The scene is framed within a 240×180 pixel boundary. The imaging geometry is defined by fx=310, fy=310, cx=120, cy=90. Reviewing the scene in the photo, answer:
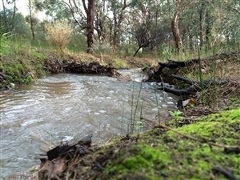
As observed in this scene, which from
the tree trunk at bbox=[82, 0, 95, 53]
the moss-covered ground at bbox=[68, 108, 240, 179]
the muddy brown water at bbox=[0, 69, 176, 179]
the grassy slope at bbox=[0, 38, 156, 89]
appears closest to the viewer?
the moss-covered ground at bbox=[68, 108, 240, 179]

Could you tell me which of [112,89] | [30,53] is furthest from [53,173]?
[30,53]

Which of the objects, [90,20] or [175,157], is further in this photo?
[90,20]

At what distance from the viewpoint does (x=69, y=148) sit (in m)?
1.55

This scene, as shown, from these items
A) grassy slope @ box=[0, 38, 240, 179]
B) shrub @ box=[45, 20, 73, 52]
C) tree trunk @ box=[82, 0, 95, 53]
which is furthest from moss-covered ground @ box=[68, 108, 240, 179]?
tree trunk @ box=[82, 0, 95, 53]

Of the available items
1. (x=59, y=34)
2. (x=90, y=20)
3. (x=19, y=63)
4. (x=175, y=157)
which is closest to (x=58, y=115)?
(x=175, y=157)

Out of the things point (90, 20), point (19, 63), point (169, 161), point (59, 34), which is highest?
point (90, 20)

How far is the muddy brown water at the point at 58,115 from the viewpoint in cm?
229

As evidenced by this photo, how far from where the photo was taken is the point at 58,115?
3.38m

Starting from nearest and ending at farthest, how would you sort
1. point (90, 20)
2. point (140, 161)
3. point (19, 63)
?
1. point (140, 161)
2. point (19, 63)
3. point (90, 20)

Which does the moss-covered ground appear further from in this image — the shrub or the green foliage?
the shrub

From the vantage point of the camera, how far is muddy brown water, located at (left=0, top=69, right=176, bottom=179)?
7.51 feet

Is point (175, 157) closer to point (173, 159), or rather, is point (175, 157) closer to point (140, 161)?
point (173, 159)

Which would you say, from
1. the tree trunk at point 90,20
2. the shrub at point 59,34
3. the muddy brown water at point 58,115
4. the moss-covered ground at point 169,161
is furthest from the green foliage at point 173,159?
the tree trunk at point 90,20

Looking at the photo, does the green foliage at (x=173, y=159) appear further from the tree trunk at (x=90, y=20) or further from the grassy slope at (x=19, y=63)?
the tree trunk at (x=90, y=20)
